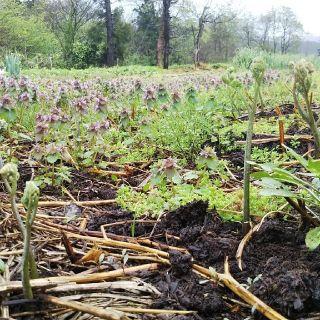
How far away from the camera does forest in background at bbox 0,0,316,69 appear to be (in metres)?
32.1

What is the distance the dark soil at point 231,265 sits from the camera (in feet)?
3.66

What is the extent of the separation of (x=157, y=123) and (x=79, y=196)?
63.1 inches

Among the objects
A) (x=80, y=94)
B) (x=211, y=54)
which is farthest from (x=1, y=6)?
(x=80, y=94)

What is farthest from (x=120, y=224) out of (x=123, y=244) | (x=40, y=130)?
(x=40, y=130)

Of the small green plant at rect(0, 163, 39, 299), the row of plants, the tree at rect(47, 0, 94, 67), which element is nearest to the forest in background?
the tree at rect(47, 0, 94, 67)

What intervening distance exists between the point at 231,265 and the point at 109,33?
99.8ft

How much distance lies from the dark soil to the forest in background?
79.0 feet

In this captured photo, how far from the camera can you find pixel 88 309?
1023 mm

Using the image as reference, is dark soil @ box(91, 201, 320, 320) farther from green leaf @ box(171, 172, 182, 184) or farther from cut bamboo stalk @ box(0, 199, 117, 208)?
cut bamboo stalk @ box(0, 199, 117, 208)

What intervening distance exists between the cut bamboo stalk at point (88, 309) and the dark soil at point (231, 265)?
16cm

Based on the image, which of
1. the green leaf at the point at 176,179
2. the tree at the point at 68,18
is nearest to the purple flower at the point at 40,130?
the green leaf at the point at 176,179

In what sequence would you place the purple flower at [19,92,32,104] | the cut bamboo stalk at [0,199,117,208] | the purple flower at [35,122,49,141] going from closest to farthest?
1. the cut bamboo stalk at [0,199,117,208]
2. the purple flower at [35,122,49,141]
3. the purple flower at [19,92,32,104]

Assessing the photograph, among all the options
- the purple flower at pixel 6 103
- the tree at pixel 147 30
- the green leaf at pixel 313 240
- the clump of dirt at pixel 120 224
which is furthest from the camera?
the tree at pixel 147 30

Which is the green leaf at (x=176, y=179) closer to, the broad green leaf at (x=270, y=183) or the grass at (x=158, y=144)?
the grass at (x=158, y=144)
